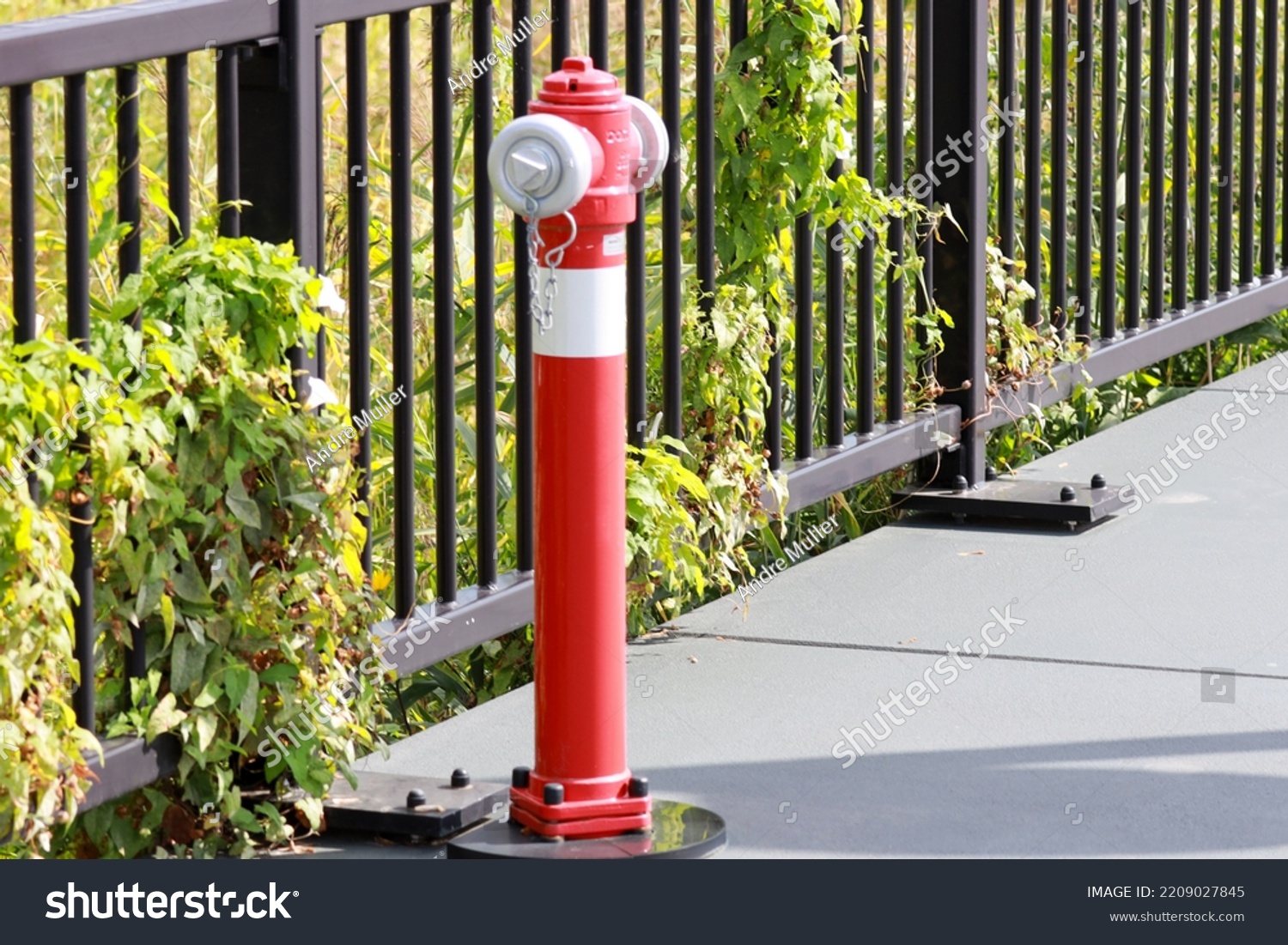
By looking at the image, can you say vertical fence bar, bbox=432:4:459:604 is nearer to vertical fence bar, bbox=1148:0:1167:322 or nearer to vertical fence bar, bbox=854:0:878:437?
vertical fence bar, bbox=854:0:878:437

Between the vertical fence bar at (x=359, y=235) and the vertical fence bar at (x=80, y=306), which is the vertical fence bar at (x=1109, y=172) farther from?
the vertical fence bar at (x=80, y=306)

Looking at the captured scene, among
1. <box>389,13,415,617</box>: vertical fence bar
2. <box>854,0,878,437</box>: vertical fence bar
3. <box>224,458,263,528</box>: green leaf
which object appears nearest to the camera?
<box>224,458,263,528</box>: green leaf

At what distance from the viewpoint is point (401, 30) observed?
11.7 ft

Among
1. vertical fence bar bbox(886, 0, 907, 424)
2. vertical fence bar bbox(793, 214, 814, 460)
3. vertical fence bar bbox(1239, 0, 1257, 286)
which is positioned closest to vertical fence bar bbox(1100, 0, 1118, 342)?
vertical fence bar bbox(1239, 0, 1257, 286)

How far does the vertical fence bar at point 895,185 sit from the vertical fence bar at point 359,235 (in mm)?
1762

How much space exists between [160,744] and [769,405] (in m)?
1.91

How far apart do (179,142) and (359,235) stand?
1.54ft

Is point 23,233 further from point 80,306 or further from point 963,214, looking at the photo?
point 963,214

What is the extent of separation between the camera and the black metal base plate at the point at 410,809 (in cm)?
326

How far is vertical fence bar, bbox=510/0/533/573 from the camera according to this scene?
3836 millimetres

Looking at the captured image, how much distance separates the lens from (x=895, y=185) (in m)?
4.97

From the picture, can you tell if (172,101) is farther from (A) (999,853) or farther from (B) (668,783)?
(A) (999,853)

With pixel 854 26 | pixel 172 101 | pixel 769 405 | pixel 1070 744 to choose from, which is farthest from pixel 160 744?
pixel 854 26

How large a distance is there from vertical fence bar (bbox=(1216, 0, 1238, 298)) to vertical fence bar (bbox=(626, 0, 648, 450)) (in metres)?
2.85
